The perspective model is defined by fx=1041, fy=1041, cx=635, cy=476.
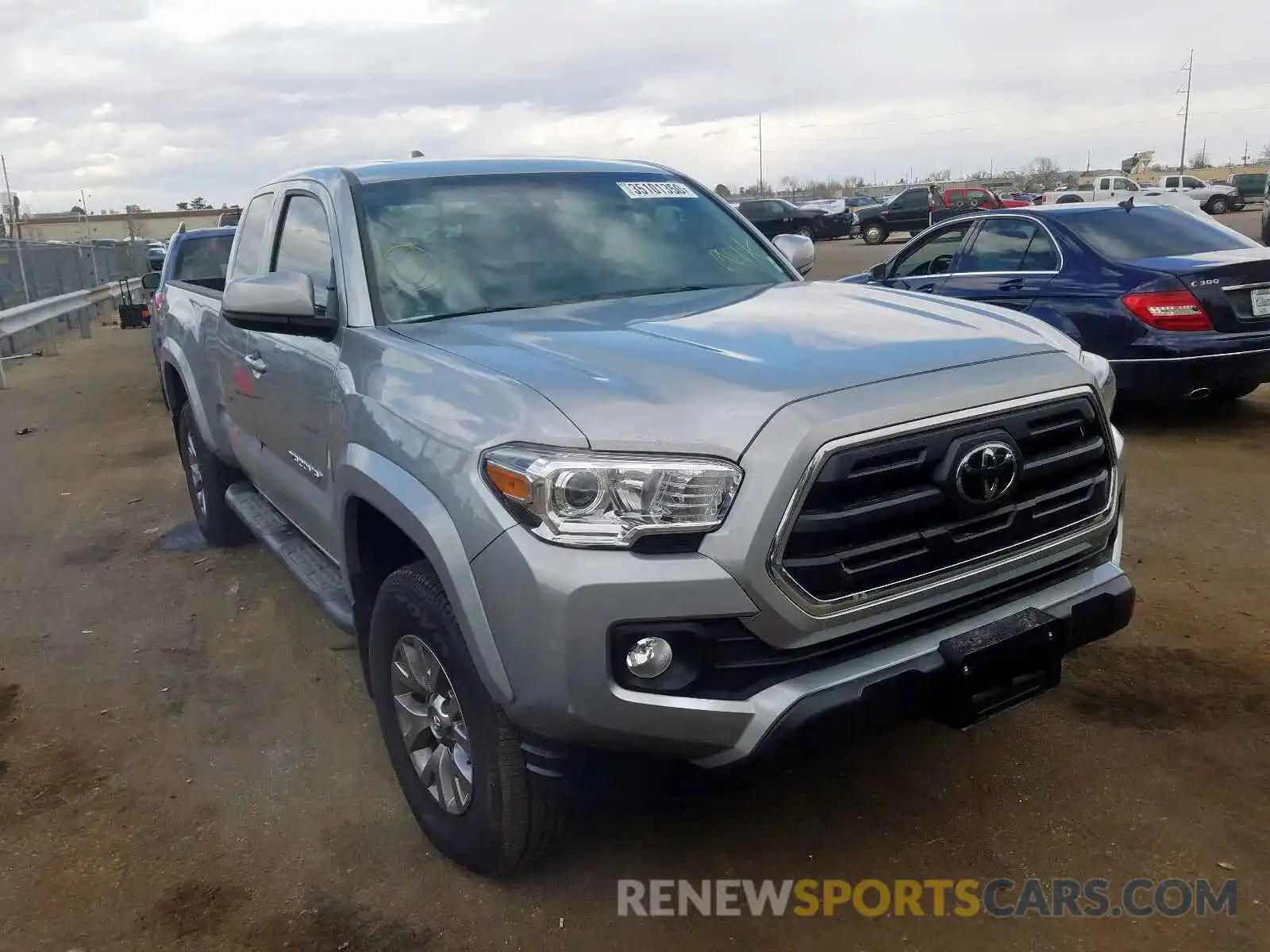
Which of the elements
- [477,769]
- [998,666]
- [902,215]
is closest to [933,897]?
[998,666]

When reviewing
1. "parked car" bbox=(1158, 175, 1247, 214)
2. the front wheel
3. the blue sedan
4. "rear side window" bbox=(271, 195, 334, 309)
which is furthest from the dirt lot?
"parked car" bbox=(1158, 175, 1247, 214)

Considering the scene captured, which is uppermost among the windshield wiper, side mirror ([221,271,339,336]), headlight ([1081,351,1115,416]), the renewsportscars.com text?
side mirror ([221,271,339,336])

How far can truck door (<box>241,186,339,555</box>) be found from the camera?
3490 mm

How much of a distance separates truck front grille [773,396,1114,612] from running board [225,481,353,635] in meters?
1.77

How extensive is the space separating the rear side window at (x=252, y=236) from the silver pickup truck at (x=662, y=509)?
113cm

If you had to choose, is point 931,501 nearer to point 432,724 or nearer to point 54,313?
point 432,724

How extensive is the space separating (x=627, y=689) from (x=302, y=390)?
6.47ft

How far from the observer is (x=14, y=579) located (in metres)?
5.74

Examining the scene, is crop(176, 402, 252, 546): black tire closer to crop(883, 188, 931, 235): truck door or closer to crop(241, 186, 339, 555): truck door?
crop(241, 186, 339, 555): truck door

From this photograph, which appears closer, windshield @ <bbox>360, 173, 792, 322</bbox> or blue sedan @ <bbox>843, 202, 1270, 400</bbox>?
windshield @ <bbox>360, 173, 792, 322</bbox>

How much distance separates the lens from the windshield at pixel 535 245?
3396 mm

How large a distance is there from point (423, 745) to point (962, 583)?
158 centimetres

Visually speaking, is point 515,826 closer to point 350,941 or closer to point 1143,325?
point 350,941

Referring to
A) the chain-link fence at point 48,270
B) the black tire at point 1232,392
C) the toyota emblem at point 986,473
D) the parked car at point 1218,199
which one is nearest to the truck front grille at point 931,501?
the toyota emblem at point 986,473
